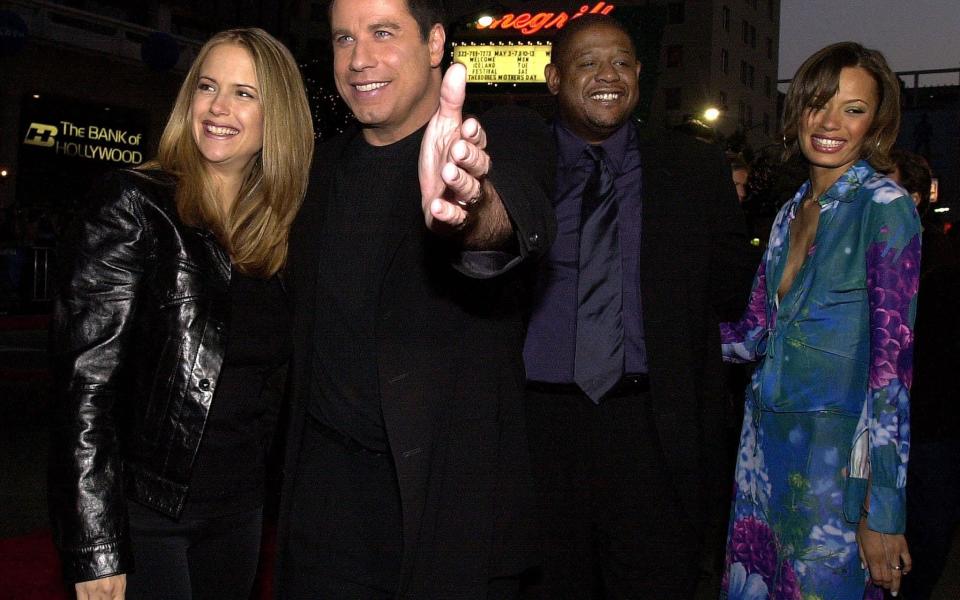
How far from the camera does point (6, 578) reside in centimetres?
452

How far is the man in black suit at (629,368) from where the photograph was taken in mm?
3025

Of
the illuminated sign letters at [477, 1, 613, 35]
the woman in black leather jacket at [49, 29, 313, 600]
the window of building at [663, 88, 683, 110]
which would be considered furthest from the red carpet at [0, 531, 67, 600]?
the window of building at [663, 88, 683, 110]

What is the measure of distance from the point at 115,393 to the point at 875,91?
2455 millimetres

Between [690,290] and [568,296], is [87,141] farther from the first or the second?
[690,290]

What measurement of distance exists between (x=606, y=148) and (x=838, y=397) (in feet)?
3.99

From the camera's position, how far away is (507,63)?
14.3 meters

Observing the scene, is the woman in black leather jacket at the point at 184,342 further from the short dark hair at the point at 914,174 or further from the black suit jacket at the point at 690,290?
the short dark hair at the point at 914,174

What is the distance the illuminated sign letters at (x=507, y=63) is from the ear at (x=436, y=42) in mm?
11781

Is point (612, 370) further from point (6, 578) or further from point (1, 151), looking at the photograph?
point (1, 151)

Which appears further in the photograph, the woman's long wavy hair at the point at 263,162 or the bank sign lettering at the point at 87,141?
the bank sign lettering at the point at 87,141

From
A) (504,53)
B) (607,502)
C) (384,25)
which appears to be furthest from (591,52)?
(504,53)

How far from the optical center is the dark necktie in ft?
9.90

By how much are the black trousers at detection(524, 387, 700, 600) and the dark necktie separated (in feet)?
0.34

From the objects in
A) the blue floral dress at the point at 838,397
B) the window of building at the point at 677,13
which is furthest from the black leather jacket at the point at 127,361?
the window of building at the point at 677,13
